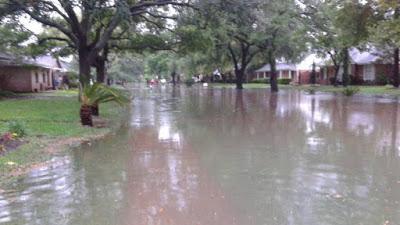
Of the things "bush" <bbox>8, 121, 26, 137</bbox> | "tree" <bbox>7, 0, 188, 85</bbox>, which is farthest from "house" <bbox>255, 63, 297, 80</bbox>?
"bush" <bbox>8, 121, 26, 137</bbox>

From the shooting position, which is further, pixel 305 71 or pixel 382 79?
pixel 305 71

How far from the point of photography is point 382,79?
2098 inches

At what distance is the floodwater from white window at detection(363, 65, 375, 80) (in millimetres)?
43834

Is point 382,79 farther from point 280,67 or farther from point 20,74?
point 20,74

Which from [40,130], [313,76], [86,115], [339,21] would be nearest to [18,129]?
[40,130]

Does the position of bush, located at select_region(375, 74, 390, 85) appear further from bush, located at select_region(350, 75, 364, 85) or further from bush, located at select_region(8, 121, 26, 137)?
bush, located at select_region(8, 121, 26, 137)

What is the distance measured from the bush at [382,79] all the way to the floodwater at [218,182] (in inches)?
1645

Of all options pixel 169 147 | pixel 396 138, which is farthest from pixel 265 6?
pixel 169 147

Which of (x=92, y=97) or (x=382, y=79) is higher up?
(x=382, y=79)

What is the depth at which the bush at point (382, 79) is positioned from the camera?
53019 mm

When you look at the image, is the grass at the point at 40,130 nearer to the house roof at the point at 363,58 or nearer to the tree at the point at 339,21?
the tree at the point at 339,21

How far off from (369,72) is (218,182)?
51.8 meters

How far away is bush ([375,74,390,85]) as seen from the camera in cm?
5302

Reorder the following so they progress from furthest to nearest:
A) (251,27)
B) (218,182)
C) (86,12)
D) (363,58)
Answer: (363,58) → (251,27) → (86,12) → (218,182)
